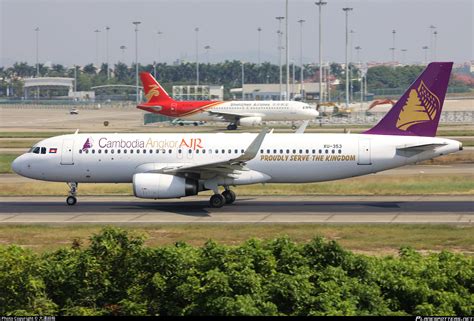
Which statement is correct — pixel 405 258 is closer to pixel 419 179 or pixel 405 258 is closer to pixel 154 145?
pixel 154 145

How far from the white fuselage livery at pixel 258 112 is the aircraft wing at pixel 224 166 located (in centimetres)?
6339

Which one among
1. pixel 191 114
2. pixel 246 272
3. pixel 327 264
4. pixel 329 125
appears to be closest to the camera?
pixel 246 272

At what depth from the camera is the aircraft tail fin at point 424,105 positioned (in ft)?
137

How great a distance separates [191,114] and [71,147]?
2434 inches

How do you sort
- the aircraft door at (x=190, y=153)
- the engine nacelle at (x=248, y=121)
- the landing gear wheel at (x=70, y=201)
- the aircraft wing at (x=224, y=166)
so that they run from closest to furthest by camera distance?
the aircraft wing at (x=224, y=166) → the aircraft door at (x=190, y=153) → the landing gear wheel at (x=70, y=201) → the engine nacelle at (x=248, y=121)

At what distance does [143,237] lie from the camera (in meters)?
22.5

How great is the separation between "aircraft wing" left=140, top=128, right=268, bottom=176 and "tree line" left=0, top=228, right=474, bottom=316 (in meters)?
16.3

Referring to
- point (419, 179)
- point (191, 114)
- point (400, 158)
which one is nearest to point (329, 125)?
point (191, 114)

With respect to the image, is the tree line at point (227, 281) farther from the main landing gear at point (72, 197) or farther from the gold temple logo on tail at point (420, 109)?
the main landing gear at point (72, 197)

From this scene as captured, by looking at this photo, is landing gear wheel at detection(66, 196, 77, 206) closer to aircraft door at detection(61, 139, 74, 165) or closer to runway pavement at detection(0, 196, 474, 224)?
runway pavement at detection(0, 196, 474, 224)

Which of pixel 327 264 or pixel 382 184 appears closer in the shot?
pixel 327 264

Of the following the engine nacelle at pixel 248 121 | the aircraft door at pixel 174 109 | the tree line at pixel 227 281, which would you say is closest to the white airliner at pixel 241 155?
the tree line at pixel 227 281

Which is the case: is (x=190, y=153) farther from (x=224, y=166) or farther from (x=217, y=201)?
(x=224, y=166)

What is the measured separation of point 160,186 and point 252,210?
432cm
